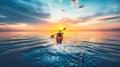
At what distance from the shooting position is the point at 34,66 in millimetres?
12625

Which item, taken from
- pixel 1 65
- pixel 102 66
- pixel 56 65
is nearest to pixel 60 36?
pixel 56 65

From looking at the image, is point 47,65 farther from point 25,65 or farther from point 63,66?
point 25,65

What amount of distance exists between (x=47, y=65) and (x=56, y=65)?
4.39ft

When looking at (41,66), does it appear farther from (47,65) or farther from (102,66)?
(102,66)

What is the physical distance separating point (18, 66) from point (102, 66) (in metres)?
12.1

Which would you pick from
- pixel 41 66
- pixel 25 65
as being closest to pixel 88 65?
pixel 41 66

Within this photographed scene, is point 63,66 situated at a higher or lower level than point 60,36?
lower

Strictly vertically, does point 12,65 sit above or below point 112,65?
above

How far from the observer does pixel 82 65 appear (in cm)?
1255

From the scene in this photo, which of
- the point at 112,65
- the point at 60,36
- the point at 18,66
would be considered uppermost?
the point at 60,36

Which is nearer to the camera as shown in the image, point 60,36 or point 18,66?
point 18,66

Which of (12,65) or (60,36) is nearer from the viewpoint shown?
(12,65)

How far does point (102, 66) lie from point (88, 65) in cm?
204

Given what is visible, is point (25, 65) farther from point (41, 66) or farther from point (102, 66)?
point (102, 66)
